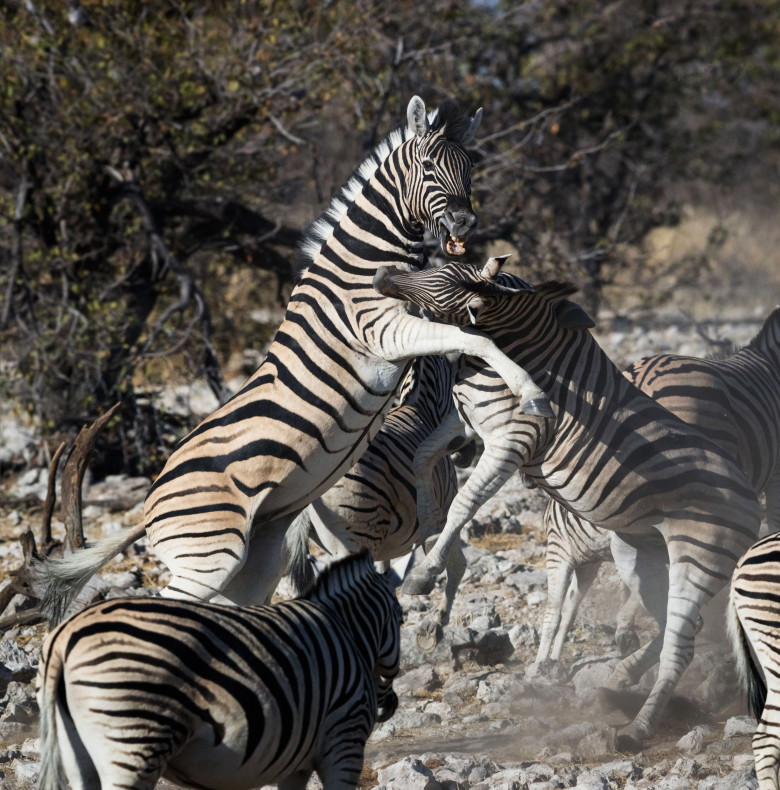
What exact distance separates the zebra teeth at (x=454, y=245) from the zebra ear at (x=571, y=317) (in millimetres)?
646

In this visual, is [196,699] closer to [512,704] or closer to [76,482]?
[512,704]

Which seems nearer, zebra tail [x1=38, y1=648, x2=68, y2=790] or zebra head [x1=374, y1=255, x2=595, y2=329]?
zebra tail [x1=38, y1=648, x2=68, y2=790]

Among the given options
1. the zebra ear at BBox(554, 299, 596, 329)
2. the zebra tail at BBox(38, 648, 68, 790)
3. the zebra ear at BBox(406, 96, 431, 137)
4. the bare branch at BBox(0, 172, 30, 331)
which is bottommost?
the zebra tail at BBox(38, 648, 68, 790)

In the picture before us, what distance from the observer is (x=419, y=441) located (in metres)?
6.54

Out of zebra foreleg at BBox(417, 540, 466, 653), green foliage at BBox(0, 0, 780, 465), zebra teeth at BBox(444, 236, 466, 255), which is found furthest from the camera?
green foliage at BBox(0, 0, 780, 465)

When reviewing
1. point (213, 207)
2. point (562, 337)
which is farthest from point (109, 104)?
point (562, 337)

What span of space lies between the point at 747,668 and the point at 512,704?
1520mm

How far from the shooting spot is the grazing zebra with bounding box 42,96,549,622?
484cm

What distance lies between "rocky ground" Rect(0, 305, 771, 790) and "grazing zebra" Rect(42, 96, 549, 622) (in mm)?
841

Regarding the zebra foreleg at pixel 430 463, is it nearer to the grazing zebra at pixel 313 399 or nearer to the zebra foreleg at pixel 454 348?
the grazing zebra at pixel 313 399

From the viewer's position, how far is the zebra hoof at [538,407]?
4.88 metres

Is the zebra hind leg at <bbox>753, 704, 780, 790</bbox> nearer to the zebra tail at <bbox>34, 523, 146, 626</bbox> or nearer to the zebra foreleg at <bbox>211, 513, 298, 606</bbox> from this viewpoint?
the zebra foreleg at <bbox>211, 513, 298, 606</bbox>

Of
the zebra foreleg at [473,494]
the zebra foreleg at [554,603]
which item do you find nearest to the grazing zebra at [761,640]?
the zebra foreleg at [473,494]

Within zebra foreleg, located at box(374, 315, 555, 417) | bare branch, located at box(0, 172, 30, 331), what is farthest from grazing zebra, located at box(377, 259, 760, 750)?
bare branch, located at box(0, 172, 30, 331)
